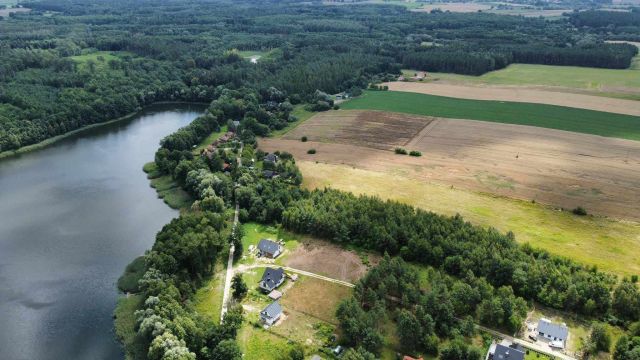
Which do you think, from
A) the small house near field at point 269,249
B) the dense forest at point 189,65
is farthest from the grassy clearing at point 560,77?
the small house near field at point 269,249

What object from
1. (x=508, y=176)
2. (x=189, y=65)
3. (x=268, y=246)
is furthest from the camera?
(x=189, y=65)

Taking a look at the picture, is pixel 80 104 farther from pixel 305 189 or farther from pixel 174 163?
pixel 305 189

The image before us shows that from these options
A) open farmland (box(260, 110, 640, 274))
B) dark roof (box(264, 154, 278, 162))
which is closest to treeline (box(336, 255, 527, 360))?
open farmland (box(260, 110, 640, 274))

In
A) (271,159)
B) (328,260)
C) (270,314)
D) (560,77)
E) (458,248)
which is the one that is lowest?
(560,77)

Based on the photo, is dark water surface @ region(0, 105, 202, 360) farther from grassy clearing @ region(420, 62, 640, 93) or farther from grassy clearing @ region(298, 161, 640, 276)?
grassy clearing @ region(420, 62, 640, 93)

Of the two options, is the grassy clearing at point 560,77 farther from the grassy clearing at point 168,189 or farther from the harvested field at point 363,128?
the grassy clearing at point 168,189

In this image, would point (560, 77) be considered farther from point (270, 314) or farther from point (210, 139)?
point (270, 314)

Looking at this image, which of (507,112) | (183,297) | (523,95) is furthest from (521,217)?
(523,95)
